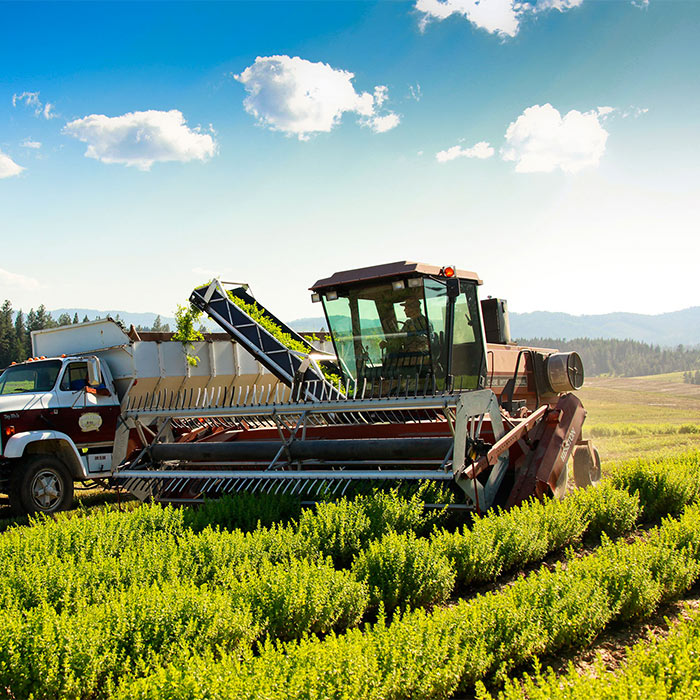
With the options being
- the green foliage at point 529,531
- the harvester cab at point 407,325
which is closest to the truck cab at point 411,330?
the harvester cab at point 407,325

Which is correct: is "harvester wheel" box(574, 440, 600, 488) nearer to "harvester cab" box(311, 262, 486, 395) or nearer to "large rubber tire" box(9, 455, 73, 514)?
"harvester cab" box(311, 262, 486, 395)

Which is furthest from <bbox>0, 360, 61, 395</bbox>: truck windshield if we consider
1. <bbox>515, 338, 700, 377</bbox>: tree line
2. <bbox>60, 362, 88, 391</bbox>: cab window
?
<bbox>515, 338, 700, 377</bbox>: tree line

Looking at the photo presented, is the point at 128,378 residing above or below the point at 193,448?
above

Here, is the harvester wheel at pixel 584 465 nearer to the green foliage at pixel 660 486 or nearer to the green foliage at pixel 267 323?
the green foliage at pixel 660 486

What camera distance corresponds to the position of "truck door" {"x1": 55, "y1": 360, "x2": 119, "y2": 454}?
36.5ft

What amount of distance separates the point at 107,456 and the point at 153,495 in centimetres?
313

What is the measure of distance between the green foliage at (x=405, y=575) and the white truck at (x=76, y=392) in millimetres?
4459

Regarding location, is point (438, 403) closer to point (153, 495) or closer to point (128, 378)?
point (153, 495)

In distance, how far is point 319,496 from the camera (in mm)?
7527

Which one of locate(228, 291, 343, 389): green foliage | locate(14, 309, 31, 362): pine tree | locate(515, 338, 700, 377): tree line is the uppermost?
locate(14, 309, 31, 362): pine tree

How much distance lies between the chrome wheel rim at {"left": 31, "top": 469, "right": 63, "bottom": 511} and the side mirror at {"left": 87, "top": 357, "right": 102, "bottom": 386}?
165 cm

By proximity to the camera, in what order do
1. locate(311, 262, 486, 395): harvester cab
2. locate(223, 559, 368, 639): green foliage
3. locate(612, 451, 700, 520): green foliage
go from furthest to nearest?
locate(311, 262, 486, 395): harvester cab, locate(612, 451, 700, 520): green foliage, locate(223, 559, 368, 639): green foliage

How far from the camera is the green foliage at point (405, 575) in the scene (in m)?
5.22

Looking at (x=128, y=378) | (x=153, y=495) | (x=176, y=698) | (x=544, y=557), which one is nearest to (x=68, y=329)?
(x=128, y=378)
